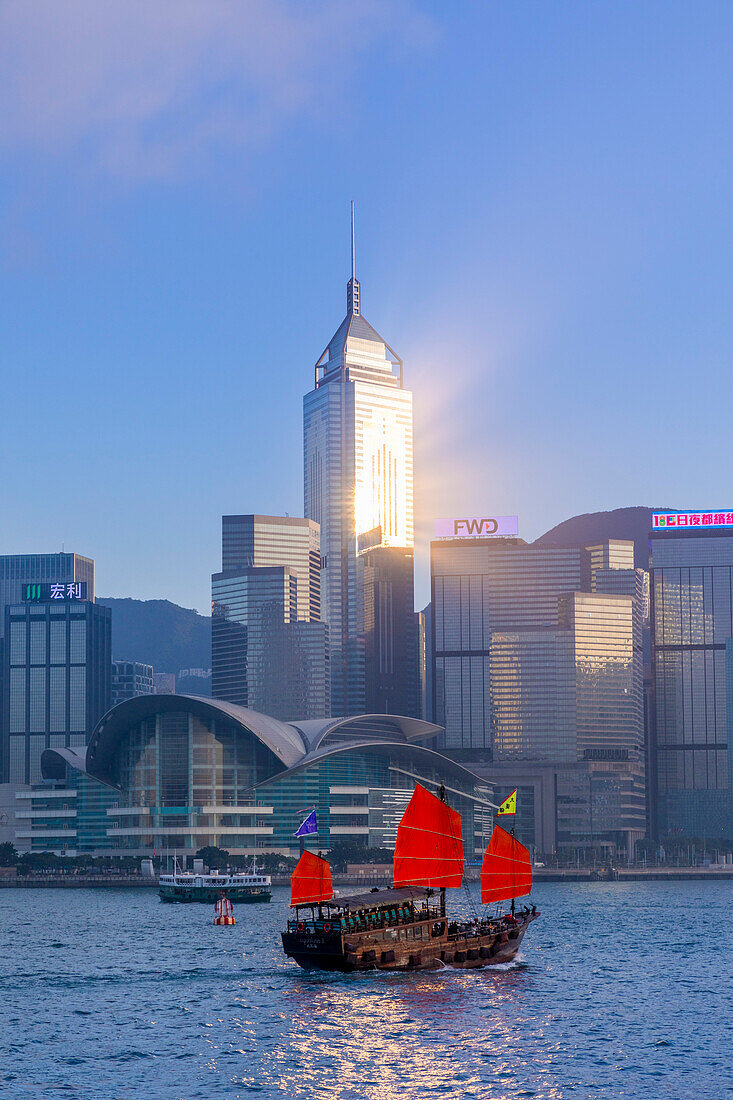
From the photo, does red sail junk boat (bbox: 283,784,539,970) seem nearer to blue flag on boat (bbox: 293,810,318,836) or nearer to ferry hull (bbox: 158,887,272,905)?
blue flag on boat (bbox: 293,810,318,836)

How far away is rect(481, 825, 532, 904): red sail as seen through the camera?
320 ft

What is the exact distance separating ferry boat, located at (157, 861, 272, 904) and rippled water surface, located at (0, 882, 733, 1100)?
6150cm

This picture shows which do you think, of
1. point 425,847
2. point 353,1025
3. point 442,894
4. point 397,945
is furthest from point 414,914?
point 353,1025

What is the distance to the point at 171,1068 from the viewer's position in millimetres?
60344

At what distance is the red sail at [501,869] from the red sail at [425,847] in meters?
4.91

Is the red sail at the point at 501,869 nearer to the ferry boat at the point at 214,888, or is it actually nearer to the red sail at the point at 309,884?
the red sail at the point at 309,884

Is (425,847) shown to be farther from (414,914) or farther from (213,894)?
(213,894)

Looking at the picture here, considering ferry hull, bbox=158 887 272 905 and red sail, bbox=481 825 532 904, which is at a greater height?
red sail, bbox=481 825 532 904

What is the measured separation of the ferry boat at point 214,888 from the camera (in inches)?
6914

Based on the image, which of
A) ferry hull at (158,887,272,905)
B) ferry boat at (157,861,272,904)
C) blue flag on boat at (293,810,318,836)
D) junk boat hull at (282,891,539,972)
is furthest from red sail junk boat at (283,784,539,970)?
ferry boat at (157,861,272,904)

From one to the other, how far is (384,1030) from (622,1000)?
19.6 m

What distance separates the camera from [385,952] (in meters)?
83.4

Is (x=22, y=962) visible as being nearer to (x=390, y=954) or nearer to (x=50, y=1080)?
(x=390, y=954)

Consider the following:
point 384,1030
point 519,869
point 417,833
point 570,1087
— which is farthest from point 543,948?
point 570,1087
